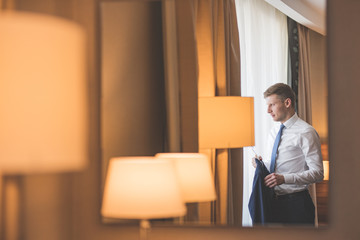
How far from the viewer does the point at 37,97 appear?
4.99 ft

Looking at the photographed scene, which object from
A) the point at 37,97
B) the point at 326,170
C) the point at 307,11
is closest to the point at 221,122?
the point at 326,170

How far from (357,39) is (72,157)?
123cm

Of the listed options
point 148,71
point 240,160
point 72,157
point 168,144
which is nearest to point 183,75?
point 148,71

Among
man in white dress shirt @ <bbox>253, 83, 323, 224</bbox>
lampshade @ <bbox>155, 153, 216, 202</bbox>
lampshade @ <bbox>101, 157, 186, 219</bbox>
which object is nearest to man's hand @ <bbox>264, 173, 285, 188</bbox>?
man in white dress shirt @ <bbox>253, 83, 323, 224</bbox>

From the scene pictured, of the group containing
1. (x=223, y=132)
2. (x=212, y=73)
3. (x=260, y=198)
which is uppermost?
(x=212, y=73)

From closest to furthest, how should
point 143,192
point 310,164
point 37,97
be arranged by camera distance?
point 37,97 < point 143,192 < point 310,164

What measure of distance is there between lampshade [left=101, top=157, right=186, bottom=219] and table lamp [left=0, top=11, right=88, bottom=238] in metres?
0.18

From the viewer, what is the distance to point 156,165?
5.61 feet

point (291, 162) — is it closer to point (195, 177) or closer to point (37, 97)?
point (195, 177)

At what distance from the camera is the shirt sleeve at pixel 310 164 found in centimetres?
199

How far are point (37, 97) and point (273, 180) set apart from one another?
1.02 metres

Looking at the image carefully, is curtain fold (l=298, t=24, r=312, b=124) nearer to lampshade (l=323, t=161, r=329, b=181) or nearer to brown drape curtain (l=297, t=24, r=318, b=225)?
brown drape curtain (l=297, t=24, r=318, b=225)

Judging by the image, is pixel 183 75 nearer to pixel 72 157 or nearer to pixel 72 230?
pixel 72 157

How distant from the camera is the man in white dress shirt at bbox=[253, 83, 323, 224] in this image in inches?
78.4
